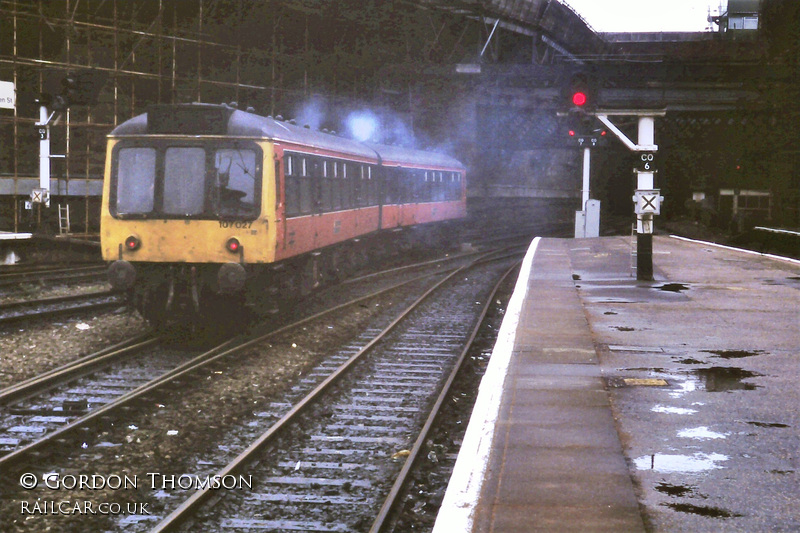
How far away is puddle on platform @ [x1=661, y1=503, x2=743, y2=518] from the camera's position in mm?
5105

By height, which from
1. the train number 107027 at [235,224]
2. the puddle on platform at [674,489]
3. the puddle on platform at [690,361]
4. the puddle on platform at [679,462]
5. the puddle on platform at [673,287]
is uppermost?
the train number 107027 at [235,224]

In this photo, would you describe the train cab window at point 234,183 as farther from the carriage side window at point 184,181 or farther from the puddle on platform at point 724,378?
the puddle on platform at point 724,378

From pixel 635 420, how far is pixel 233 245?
7.06 metres

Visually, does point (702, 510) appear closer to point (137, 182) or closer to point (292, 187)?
point (137, 182)

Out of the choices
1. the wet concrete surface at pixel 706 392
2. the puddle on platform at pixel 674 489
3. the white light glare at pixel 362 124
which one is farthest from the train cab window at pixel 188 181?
the white light glare at pixel 362 124

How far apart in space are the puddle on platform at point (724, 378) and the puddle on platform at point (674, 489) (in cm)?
287

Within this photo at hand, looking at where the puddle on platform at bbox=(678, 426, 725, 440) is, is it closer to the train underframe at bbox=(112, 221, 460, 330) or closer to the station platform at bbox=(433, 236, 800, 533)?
the station platform at bbox=(433, 236, 800, 533)

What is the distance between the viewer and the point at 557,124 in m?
39.3

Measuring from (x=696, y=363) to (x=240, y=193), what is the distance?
6433 mm

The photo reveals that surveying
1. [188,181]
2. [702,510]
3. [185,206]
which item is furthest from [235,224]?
[702,510]

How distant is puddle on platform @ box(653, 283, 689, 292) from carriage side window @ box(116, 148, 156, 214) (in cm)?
805

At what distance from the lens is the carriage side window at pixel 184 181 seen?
1302cm

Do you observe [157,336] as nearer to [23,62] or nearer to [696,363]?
[696,363]

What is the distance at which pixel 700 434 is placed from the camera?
268 inches
